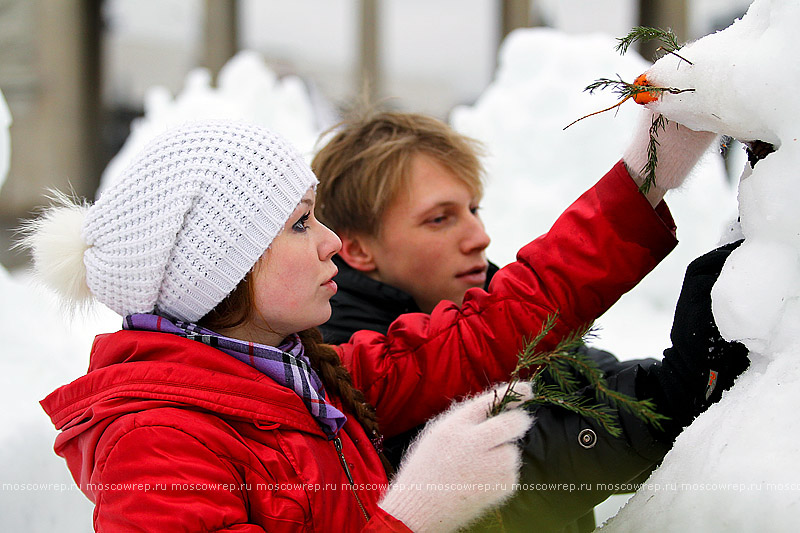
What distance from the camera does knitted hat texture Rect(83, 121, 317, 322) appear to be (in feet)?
3.72

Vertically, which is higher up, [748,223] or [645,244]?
[748,223]

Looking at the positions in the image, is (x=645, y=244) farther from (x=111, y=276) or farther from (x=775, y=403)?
(x=111, y=276)

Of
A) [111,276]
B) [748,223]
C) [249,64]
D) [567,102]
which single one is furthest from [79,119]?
[748,223]

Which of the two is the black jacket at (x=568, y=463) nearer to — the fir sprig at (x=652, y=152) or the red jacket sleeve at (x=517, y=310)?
the red jacket sleeve at (x=517, y=310)

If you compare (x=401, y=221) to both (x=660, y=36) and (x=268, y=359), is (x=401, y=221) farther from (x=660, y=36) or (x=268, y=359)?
(x=660, y=36)

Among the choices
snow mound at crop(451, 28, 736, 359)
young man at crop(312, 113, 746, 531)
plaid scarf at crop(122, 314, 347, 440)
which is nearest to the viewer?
plaid scarf at crop(122, 314, 347, 440)

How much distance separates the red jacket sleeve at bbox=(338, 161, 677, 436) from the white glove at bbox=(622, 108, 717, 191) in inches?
1.5

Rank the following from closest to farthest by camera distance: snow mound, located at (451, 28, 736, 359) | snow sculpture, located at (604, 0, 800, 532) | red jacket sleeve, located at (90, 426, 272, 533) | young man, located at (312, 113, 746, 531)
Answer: snow sculpture, located at (604, 0, 800, 532)
red jacket sleeve, located at (90, 426, 272, 533)
young man, located at (312, 113, 746, 531)
snow mound, located at (451, 28, 736, 359)

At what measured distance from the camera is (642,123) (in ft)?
3.95

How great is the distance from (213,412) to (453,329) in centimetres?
52

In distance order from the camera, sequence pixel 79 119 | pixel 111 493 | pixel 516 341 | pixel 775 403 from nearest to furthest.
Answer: pixel 775 403, pixel 111 493, pixel 516 341, pixel 79 119

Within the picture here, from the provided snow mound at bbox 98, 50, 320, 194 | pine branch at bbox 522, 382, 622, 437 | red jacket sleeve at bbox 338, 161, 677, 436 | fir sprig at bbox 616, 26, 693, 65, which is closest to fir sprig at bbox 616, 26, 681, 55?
fir sprig at bbox 616, 26, 693, 65

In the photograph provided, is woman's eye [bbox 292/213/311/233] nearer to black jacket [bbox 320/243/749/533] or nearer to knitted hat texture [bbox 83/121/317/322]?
knitted hat texture [bbox 83/121/317/322]

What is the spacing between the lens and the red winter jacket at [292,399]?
999 mm
